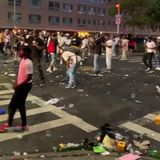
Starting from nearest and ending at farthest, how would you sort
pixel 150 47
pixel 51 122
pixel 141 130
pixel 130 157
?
1. pixel 130 157
2. pixel 141 130
3. pixel 51 122
4. pixel 150 47

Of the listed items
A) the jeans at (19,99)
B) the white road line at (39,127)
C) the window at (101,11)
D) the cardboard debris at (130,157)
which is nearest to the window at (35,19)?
the window at (101,11)

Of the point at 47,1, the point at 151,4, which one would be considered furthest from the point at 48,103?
the point at 47,1

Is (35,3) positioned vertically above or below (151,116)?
above

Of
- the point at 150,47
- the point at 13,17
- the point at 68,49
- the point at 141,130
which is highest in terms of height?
the point at 13,17

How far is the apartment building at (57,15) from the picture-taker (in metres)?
89.1

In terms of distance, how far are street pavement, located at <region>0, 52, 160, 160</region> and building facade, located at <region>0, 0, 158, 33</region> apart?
231 ft

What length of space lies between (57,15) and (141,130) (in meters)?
87.6

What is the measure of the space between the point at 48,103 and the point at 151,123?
3367 mm

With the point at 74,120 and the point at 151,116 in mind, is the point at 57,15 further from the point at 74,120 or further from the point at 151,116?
the point at 74,120

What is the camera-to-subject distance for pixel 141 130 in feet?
36.6

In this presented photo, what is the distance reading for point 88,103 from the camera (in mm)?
14195

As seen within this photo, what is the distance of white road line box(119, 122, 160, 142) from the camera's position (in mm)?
10633

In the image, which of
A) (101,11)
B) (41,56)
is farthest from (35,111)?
(101,11)

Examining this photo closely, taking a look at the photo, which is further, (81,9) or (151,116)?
(81,9)
